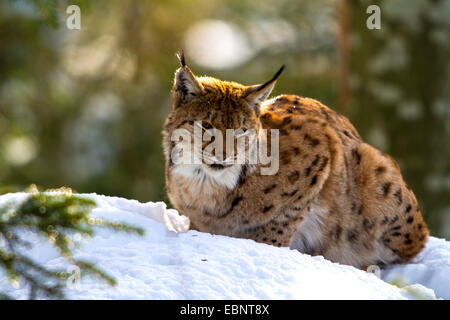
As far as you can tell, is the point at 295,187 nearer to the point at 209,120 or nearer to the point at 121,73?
the point at 209,120

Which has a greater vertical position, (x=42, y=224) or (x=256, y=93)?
(x=256, y=93)

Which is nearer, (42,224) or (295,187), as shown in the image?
(42,224)

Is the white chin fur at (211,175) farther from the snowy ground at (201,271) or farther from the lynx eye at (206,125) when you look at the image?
the snowy ground at (201,271)

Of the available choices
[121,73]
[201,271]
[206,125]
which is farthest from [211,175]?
[121,73]

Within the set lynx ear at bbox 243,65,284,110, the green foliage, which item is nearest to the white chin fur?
lynx ear at bbox 243,65,284,110

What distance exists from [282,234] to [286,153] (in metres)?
0.62

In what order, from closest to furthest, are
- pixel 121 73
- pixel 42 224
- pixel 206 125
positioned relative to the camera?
pixel 42 224 → pixel 206 125 → pixel 121 73

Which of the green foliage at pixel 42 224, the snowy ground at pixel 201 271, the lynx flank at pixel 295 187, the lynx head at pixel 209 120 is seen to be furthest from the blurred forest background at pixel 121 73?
the green foliage at pixel 42 224

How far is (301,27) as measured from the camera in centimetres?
1280

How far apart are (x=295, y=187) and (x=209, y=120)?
86cm

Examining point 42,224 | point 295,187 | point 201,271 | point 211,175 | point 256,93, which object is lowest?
point 201,271

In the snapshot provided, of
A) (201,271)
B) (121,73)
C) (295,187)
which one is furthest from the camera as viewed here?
(121,73)

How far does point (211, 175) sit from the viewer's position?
179 inches
